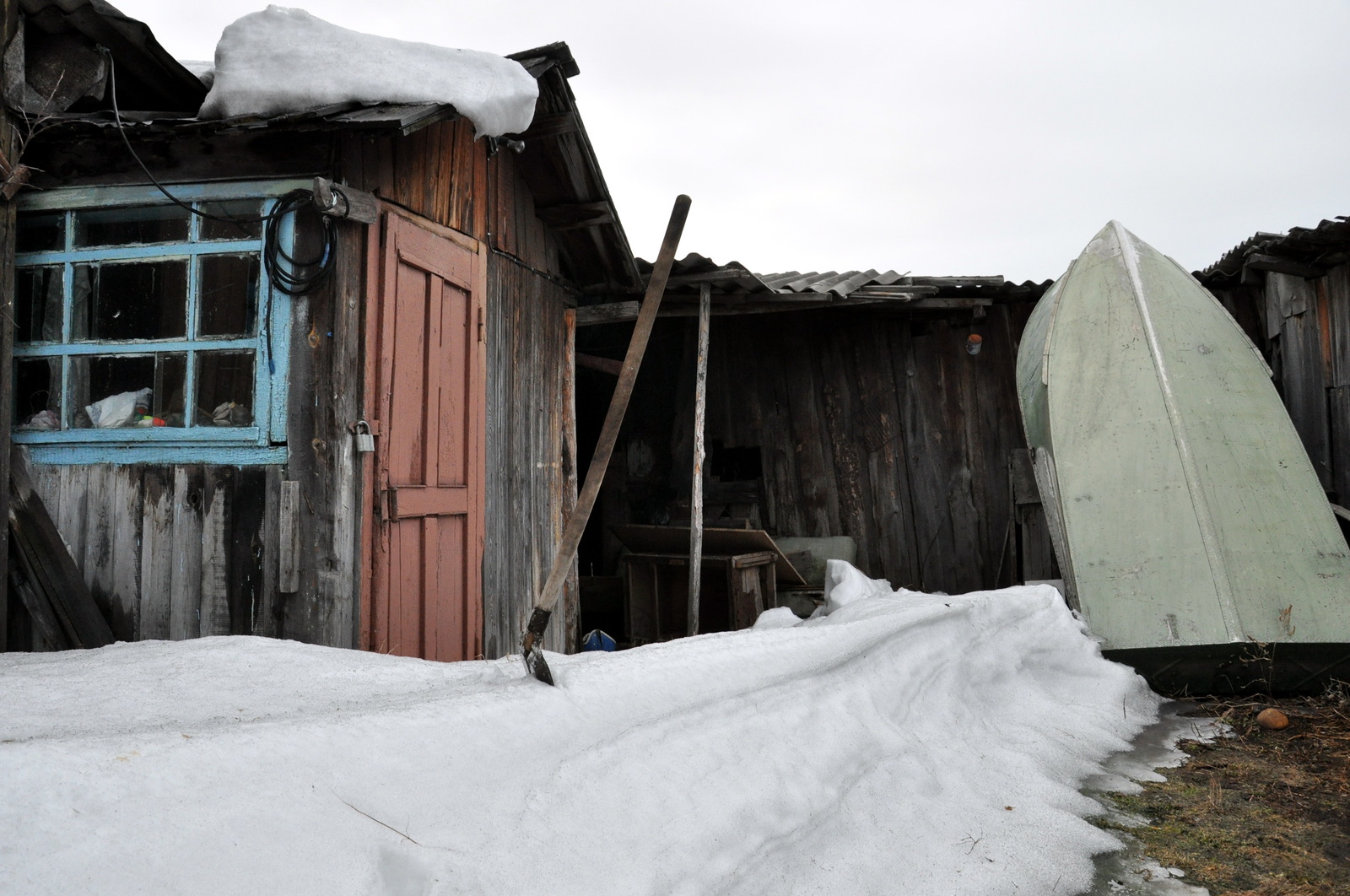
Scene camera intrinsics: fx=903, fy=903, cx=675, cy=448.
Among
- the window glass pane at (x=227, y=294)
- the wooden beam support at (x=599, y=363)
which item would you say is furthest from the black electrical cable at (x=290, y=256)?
the wooden beam support at (x=599, y=363)

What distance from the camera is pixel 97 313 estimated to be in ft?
14.7

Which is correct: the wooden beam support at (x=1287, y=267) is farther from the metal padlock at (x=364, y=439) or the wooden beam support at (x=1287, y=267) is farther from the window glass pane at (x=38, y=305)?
the window glass pane at (x=38, y=305)

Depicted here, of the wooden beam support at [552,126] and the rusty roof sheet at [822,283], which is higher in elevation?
the wooden beam support at [552,126]

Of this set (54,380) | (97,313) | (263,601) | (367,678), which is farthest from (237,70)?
(367,678)

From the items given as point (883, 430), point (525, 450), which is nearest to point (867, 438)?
point (883, 430)

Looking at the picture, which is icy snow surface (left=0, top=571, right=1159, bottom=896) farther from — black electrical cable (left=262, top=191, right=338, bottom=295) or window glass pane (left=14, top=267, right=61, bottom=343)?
window glass pane (left=14, top=267, right=61, bottom=343)

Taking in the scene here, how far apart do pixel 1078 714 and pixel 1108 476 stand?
7.37 feet

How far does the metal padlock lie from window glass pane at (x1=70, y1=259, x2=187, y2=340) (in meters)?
0.99

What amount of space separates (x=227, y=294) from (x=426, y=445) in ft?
3.99

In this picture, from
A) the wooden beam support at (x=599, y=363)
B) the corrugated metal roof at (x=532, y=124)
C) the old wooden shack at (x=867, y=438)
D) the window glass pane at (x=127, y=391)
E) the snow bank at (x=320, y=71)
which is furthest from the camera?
the old wooden shack at (x=867, y=438)

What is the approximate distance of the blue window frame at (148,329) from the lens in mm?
4254

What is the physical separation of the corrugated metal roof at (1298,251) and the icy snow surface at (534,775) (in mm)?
4874

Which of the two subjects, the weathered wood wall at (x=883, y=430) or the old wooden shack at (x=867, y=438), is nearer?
the old wooden shack at (x=867, y=438)

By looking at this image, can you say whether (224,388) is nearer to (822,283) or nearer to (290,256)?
(290,256)
